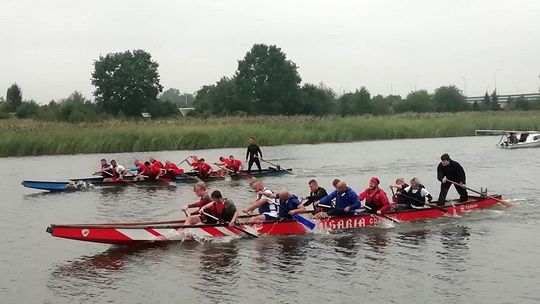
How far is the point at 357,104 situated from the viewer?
98562 mm

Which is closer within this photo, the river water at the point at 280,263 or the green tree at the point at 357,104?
the river water at the point at 280,263

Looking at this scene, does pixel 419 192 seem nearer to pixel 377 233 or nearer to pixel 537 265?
pixel 377 233

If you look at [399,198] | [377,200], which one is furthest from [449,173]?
[377,200]

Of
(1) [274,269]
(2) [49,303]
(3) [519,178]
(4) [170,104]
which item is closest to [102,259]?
(2) [49,303]

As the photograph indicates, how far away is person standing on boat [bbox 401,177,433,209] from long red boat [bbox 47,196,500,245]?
0.32 metres

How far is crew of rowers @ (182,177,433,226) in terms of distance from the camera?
54.6 ft

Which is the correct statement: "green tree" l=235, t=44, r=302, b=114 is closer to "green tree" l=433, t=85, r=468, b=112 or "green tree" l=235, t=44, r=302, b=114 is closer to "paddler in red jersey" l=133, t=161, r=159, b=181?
"green tree" l=433, t=85, r=468, b=112

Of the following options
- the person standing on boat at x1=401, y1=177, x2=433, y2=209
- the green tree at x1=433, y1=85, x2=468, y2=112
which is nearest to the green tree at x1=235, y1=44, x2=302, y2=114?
the green tree at x1=433, y1=85, x2=468, y2=112

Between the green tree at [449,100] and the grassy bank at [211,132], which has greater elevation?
the green tree at [449,100]

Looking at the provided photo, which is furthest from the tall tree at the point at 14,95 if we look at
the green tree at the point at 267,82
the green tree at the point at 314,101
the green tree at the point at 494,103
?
the green tree at the point at 494,103

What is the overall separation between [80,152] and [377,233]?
3389 cm

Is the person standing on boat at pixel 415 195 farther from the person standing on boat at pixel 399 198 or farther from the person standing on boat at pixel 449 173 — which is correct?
the person standing on boat at pixel 449 173

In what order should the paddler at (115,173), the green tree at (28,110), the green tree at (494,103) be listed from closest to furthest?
the paddler at (115,173), the green tree at (28,110), the green tree at (494,103)

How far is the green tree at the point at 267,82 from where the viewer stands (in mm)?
92812
